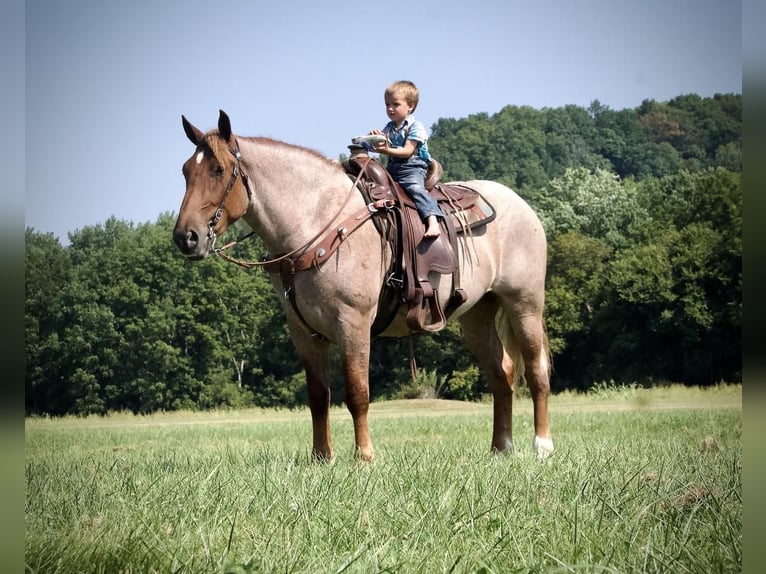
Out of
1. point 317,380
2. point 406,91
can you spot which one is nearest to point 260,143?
point 406,91

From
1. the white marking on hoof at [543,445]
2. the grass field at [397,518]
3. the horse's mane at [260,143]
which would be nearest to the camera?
the grass field at [397,518]

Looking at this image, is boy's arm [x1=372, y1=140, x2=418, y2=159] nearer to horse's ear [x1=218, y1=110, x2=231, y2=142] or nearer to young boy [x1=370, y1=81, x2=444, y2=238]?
young boy [x1=370, y1=81, x2=444, y2=238]

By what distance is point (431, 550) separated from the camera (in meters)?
3.40

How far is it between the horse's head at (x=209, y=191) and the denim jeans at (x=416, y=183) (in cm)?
149

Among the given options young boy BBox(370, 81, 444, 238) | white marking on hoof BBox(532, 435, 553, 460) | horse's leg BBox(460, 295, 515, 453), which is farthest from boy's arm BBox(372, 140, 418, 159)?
white marking on hoof BBox(532, 435, 553, 460)

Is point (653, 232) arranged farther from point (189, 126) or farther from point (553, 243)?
point (189, 126)

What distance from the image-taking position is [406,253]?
23.2ft

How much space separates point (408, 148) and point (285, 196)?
113 centimetres

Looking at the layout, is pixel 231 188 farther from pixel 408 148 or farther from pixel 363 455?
pixel 363 455

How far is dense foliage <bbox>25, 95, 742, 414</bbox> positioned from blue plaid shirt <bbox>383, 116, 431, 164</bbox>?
2897cm

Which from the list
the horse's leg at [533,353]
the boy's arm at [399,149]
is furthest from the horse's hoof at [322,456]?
the boy's arm at [399,149]

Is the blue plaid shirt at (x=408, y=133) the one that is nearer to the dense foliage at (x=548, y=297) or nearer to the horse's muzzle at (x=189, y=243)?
the horse's muzzle at (x=189, y=243)

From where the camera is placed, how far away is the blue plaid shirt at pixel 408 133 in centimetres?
712
